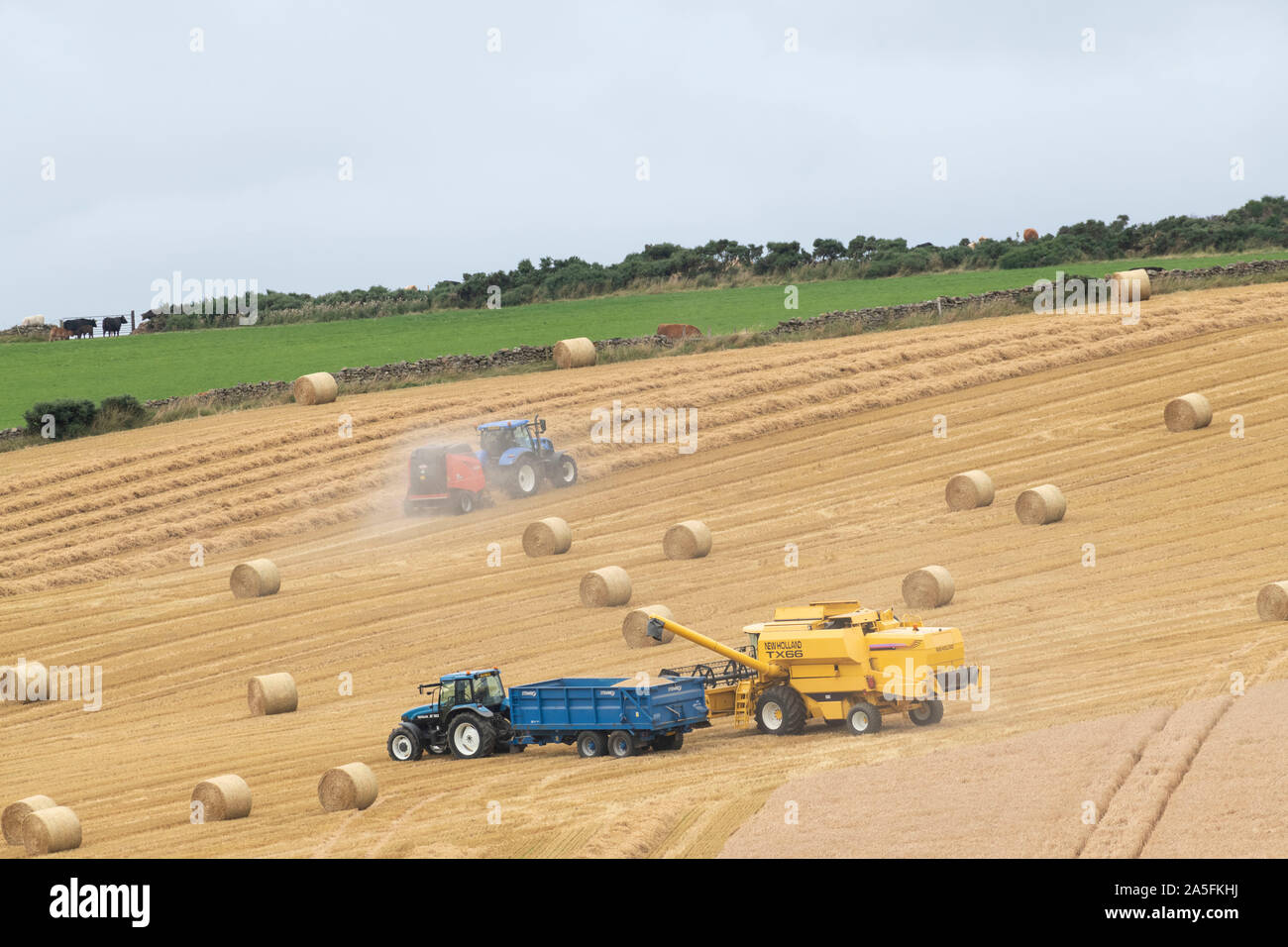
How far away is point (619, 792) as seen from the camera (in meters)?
17.7

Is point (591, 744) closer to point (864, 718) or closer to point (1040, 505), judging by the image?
point (864, 718)

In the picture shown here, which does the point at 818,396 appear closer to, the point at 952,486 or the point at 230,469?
the point at 952,486

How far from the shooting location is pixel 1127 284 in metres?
46.6

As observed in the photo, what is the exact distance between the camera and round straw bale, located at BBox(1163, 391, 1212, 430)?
113 feet

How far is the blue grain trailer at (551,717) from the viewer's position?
19.8 metres

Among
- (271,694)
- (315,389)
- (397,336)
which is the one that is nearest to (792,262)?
(397,336)

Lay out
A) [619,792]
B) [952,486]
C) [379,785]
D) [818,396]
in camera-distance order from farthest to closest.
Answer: [818,396]
[952,486]
[379,785]
[619,792]

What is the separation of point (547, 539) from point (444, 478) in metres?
4.31

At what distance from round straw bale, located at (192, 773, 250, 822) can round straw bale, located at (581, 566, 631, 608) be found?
10.0 m

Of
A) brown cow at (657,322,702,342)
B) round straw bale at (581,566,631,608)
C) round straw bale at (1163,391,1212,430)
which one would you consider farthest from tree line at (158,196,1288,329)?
round straw bale at (581,566,631,608)

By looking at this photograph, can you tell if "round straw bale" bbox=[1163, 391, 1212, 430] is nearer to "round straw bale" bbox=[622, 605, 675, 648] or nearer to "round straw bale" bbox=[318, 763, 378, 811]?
"round straw bale" bbox=[622, 605, 675, 648]

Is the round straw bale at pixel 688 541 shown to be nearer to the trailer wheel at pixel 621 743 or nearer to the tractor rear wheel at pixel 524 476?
the tractor rear wheel at pixel 524 476
